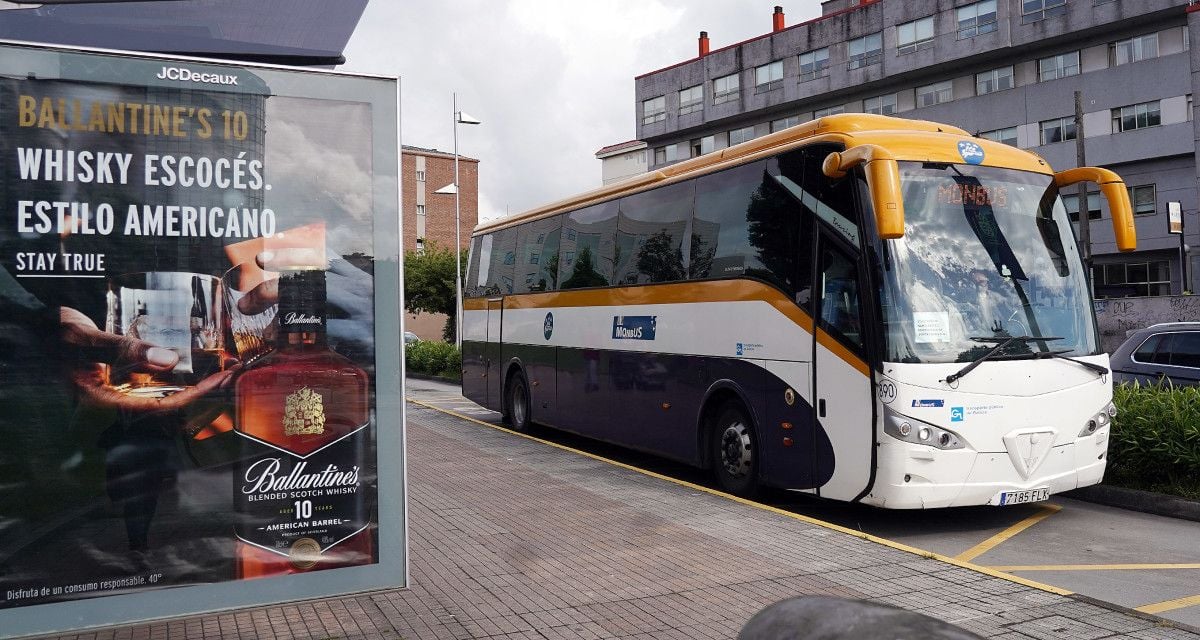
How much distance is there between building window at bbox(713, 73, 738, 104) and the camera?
5638cm

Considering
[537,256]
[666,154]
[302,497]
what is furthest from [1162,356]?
[666,154]

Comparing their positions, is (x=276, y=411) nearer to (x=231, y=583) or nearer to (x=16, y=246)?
(x=231, y=583)

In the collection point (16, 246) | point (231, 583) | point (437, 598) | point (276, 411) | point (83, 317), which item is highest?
point (16, 246)

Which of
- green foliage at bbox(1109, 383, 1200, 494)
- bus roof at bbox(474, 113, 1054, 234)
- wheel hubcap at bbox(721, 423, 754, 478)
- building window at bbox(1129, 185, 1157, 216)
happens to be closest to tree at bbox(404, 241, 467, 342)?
building window at bbox(1129, 185, 1157, 216)

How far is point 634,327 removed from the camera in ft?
39.6

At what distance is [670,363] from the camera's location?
11.3m

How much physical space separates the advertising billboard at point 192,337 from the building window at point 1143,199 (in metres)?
42.9

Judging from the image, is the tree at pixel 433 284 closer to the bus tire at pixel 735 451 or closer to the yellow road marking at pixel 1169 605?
the bus tire at pixel 735 451

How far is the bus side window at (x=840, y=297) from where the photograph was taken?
8.37 m

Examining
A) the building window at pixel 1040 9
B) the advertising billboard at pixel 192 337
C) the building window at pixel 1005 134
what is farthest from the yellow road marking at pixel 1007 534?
the building window at pixel 1005 134

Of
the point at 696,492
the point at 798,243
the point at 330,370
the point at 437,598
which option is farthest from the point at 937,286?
the point at 330,370

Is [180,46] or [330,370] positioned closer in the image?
[330,370]

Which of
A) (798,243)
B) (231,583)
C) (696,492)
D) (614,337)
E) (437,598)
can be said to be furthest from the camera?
(614,337)

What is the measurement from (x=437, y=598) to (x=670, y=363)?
5509 millimetres
